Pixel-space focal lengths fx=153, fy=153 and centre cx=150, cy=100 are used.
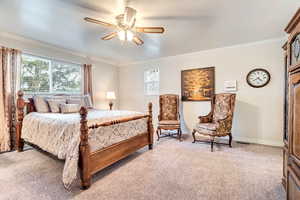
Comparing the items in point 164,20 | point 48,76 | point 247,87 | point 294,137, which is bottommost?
point 294,137

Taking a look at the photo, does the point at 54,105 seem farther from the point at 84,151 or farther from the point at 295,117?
the point at 295,117

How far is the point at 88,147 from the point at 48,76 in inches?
118

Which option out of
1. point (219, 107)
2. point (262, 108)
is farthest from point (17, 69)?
point (262, 108)

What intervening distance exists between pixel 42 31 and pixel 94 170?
9.38 ft

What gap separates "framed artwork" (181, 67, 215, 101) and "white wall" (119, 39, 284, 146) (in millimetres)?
126

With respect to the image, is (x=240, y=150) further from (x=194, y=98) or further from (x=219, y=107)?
(x=194, y=98)

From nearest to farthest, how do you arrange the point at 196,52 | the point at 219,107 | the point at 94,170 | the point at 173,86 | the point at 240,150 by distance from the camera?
the point at 94,170
the point at 240,150
the point at 219,107
the point at 196,52
the point at 173,86

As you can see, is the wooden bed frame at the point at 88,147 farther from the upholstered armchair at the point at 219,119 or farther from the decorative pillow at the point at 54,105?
the upholstered armchair at the point at 219,119

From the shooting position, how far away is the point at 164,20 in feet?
8.46

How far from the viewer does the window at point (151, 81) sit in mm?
5236

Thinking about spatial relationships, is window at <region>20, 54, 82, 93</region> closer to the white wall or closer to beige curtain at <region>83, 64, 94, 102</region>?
beige curtain at <region>83, 64, 94, 102</region>

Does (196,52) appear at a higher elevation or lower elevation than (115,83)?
higher

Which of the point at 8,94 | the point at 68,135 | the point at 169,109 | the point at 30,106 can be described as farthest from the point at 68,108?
the point at 169,109

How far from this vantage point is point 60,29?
294 centimetres
